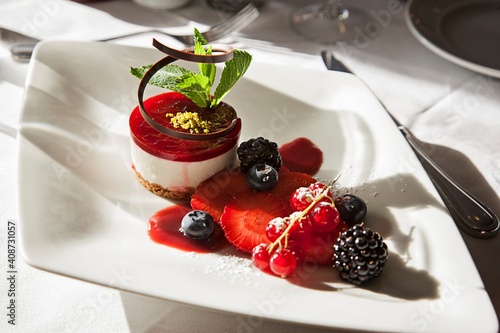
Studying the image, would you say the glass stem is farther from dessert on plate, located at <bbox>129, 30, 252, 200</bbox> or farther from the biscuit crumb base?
the biscuit crumb base

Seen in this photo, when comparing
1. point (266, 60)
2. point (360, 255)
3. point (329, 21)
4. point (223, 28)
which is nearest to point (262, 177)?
point (360, 255)

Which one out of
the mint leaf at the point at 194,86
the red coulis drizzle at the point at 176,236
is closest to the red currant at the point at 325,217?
the red coulis drizzle at the point at 176,236

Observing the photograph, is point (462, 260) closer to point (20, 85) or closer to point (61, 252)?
point (61, 252)

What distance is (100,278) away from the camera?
1.07 meters

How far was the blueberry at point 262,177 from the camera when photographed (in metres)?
1.37

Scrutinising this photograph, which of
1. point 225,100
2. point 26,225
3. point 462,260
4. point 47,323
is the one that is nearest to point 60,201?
point 26,225

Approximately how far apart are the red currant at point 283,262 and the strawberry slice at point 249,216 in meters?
0.09

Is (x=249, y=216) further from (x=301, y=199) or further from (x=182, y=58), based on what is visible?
(x=182, y=58)

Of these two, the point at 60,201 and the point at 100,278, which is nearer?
the point at 100,278

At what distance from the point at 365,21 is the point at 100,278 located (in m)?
1.62

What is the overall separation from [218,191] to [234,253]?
0.64 feet

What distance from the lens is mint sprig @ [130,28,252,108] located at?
4.67ft

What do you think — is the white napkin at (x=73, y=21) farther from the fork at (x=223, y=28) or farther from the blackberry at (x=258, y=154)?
the blackberry at (x=258, y=154)

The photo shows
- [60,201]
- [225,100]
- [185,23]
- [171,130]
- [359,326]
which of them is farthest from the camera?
[185,23]
